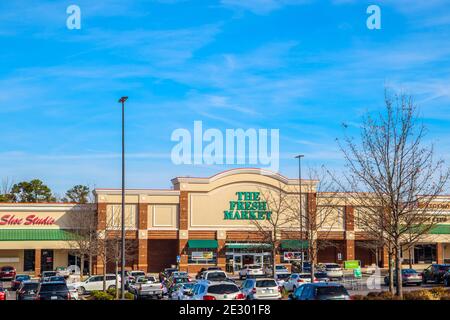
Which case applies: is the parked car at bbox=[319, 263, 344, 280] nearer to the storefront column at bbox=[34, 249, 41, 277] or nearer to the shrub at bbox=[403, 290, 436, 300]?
the shrub at bbox=[403, 290, 436, 300]

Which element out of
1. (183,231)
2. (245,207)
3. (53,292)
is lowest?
(53,292)

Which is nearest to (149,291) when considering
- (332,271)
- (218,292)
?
(218,292)

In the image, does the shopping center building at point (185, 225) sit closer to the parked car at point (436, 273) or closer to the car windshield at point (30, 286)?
the parked car at point (436, 273)

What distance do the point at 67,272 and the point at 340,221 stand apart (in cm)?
3165

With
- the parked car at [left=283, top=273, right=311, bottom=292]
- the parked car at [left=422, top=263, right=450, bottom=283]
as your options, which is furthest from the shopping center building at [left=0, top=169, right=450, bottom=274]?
the parked car at [left=283, top=273, right=311, bottom=292]

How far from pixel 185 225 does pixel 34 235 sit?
16591mm

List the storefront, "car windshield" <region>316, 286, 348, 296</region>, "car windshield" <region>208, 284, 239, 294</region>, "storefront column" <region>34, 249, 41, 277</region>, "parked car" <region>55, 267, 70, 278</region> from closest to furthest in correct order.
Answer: "car windshield" <region>316, 286, 348, 296</region> → "car windshield" <region>208, 284, 239, 294</region> → "parked car" <region>55, 267, 70, 278</region> → the storefront → "storefront column" <region>34, 249, 41, 277</region>

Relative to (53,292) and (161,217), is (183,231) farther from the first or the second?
(53,292)

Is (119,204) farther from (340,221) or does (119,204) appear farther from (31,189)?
(31,189)

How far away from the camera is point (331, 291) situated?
23.2m

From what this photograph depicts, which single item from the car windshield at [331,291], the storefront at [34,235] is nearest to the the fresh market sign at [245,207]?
the storefront at [34,235]

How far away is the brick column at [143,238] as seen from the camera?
2790 inches

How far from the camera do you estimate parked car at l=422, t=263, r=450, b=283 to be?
161 ft
